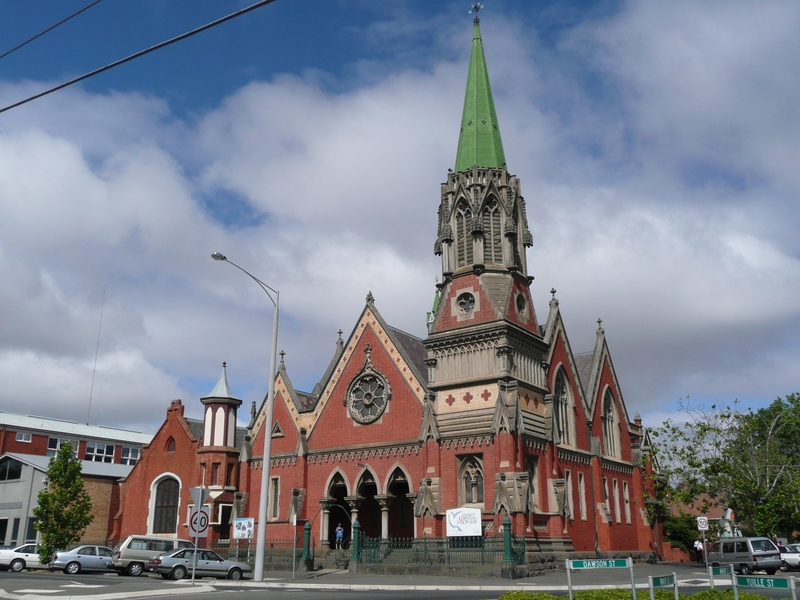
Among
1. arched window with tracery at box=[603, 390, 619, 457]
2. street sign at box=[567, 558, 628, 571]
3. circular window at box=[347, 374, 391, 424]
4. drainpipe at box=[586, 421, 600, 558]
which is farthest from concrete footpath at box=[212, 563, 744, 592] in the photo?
arched window with tracery at box=[603, 390, 619, 457]

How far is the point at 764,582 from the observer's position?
10.2m

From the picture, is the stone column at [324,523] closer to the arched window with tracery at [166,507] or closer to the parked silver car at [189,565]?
the parked silver car at [189,565]

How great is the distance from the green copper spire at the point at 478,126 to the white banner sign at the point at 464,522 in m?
20.0

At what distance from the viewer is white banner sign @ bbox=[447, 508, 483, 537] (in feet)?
107

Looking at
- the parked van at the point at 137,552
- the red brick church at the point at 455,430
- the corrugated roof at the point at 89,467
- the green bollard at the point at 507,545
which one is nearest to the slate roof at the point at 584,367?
the red brick church at the point at 455,430

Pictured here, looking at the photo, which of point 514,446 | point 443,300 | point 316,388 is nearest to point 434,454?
point 514,446

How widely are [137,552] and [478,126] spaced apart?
2954 cm

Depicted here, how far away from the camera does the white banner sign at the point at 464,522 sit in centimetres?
3269

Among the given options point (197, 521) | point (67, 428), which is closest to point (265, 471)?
point (197, 521)

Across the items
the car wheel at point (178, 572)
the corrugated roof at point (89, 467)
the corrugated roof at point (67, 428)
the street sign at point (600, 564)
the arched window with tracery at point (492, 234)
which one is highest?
the arched window with tracery at point (492, 234)

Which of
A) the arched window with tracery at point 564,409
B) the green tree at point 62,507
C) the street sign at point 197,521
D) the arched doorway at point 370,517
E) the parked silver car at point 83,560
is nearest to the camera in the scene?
the street sign at point 197,521

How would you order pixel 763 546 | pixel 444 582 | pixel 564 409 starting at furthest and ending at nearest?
pixel 564 409, pixel 763 546, pixel 444 582

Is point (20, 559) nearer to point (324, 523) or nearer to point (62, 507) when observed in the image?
point (62, 507)

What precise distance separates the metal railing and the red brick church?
2.60 meters
